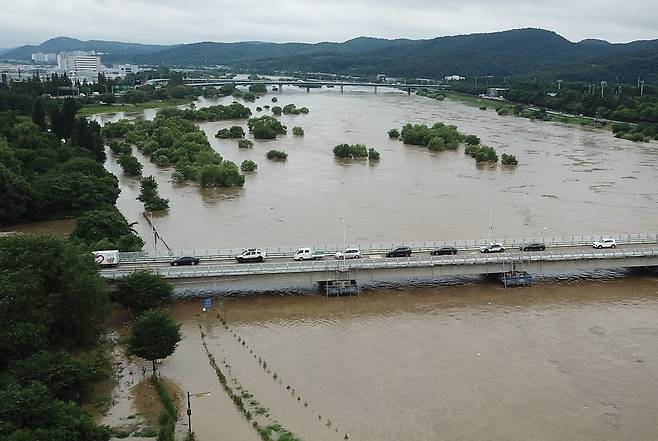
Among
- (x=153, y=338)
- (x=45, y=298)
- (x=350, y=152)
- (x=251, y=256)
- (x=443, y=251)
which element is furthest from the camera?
(x=350, y=152)

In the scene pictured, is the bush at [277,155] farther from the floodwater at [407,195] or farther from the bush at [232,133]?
→ the bush at [232,133]

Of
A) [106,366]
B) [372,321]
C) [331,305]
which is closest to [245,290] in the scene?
[331,305]

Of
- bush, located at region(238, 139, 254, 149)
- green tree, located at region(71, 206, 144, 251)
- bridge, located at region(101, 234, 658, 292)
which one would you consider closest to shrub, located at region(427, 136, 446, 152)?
bush, located at region(238, 139, 254, 149)

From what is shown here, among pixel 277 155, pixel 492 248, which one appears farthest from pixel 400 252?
pixel 277 155

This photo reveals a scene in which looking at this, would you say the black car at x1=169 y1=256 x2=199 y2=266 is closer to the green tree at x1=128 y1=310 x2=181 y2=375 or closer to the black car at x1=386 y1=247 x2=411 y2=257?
the green tree at x1=128 y1=310 x2=181 y2=375

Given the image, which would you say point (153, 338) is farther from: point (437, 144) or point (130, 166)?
point (437, 144)

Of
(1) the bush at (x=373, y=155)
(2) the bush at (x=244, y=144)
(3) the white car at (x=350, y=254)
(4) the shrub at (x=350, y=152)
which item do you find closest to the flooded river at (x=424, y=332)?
(3) the white car at (x=350, y=254)

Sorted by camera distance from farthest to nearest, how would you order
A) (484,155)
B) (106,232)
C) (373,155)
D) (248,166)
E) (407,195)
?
(373,155) < (484,155) < (248,166) < (407,195) < (106,232)
